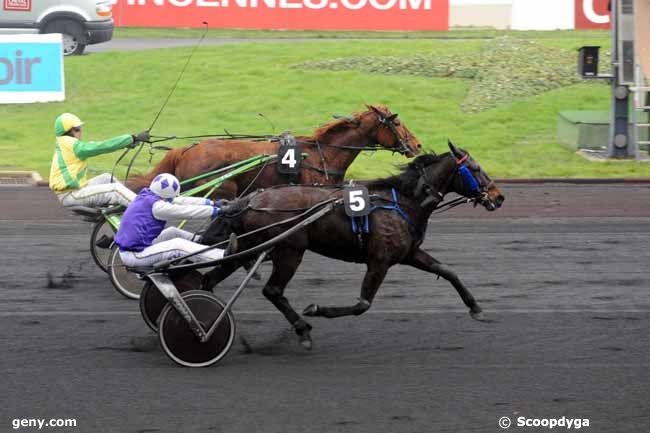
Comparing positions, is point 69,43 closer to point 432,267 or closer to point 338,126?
point 338,126

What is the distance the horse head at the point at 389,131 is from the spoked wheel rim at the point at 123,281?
2581 mm

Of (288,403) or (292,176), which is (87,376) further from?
(292,176)

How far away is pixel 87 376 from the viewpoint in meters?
7.68

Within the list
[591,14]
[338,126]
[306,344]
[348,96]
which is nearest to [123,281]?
[306,344]

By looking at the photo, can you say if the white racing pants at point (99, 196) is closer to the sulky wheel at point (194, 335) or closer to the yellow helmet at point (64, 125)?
the yellow helmet at point (64, 125)

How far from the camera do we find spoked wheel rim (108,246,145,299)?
32.1 ft

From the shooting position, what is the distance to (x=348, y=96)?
68.3ft

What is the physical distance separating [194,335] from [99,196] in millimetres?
2522

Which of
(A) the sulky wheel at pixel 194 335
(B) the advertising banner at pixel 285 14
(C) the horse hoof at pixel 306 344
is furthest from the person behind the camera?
(B) the advertising banner at pixel 285 14

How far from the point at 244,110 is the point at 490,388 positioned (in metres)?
13.6

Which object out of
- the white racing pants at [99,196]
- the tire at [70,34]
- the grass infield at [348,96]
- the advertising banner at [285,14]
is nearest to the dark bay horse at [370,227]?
the white racing pants at [99,196]

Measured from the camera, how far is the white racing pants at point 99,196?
32.2ft

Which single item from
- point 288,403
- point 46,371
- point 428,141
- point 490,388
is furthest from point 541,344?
point 428,141

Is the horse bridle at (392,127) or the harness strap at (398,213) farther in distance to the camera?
the horse bridle at (392,127)
